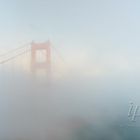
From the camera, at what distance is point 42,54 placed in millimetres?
2027

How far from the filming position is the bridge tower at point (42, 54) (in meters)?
2.03

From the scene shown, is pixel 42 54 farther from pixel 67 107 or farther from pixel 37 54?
pixel 67 107

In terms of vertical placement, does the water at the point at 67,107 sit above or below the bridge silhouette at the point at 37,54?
below

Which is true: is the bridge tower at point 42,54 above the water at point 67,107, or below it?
above

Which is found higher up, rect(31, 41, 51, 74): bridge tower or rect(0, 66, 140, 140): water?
rect(31, 41, 51, 74): bridge tower

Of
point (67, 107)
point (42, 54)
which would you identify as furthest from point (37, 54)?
point (67, 107)

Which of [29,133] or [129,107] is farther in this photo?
[29,133]

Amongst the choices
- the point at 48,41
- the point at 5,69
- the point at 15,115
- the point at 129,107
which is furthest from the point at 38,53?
the point at 129,107

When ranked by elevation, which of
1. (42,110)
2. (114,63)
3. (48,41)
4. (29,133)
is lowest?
(29,133)

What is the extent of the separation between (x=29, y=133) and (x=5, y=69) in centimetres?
46

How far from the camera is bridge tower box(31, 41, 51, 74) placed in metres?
2.03

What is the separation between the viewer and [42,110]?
6.75ft

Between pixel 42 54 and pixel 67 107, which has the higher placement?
pixel 42 54

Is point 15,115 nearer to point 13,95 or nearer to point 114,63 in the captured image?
point 13,95
